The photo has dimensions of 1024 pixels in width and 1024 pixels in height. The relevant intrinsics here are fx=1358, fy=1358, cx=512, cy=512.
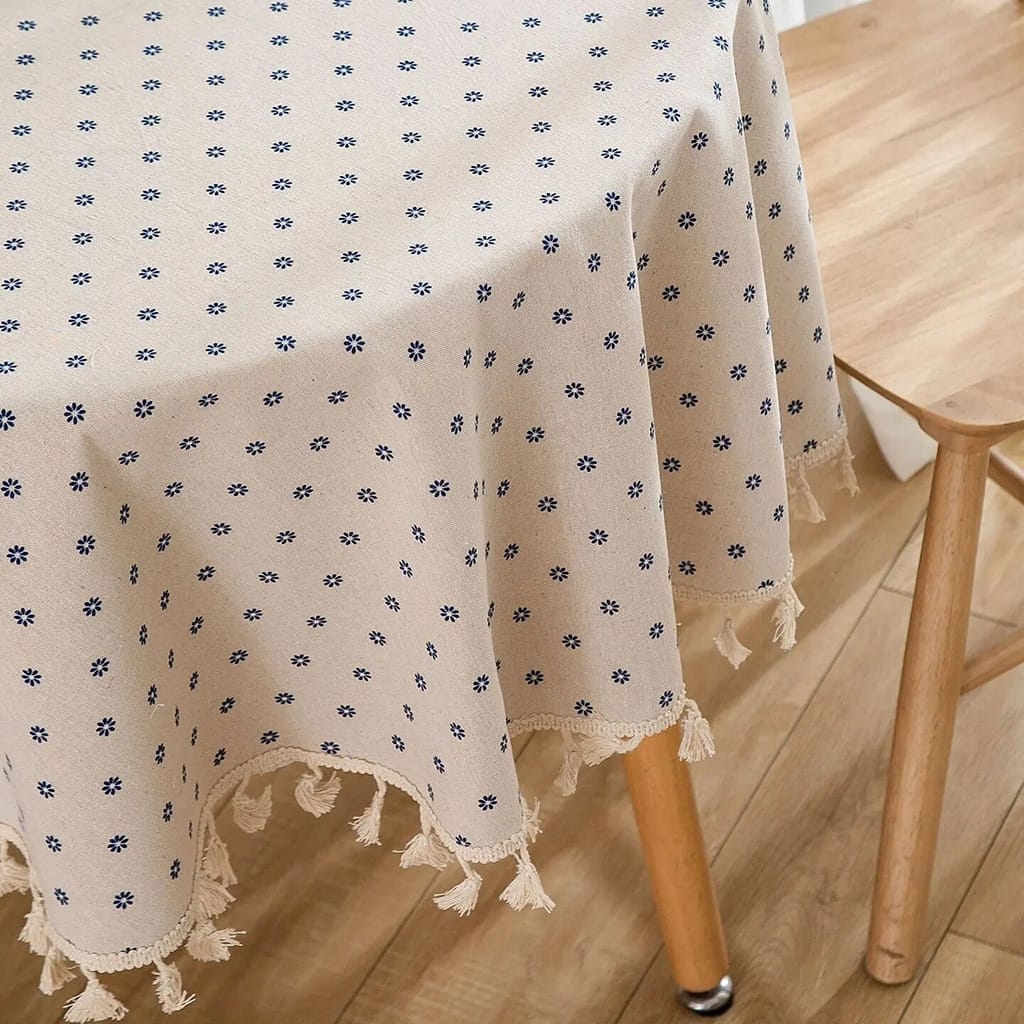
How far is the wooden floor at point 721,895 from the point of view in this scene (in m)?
1.09

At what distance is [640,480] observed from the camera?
2.23 ft

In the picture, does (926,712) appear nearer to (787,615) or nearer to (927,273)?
(787,615)

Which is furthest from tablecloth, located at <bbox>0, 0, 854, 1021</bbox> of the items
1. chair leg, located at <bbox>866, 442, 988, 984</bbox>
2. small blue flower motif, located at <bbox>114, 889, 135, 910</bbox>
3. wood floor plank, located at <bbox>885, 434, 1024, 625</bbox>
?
wood floor plank, located at <bbox>885, 434, 1024, 625</bbox>

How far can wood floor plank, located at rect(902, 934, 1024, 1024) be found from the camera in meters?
1.05

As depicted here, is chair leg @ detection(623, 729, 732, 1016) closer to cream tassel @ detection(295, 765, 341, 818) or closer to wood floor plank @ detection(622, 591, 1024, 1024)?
wood floor plank @ detection(622, 591, 1024, 1024)

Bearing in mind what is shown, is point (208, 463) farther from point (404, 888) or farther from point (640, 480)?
point (404, 888)

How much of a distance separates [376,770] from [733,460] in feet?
0.88

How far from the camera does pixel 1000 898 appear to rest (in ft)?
3.68

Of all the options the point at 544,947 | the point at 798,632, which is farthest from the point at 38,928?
the point at 798,632

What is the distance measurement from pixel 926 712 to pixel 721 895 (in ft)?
0.98

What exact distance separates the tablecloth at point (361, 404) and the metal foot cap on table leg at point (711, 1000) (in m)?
0.33

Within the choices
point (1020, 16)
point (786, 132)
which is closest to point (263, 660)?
point (786, 132)

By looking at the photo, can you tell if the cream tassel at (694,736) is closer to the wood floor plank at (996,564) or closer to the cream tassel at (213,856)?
the cream tassel at (213,856)

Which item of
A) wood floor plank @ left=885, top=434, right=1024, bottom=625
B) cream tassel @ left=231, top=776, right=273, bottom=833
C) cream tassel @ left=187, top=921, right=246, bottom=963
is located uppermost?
cream tassel @ left=231, top=776, right=273, bottom=833
